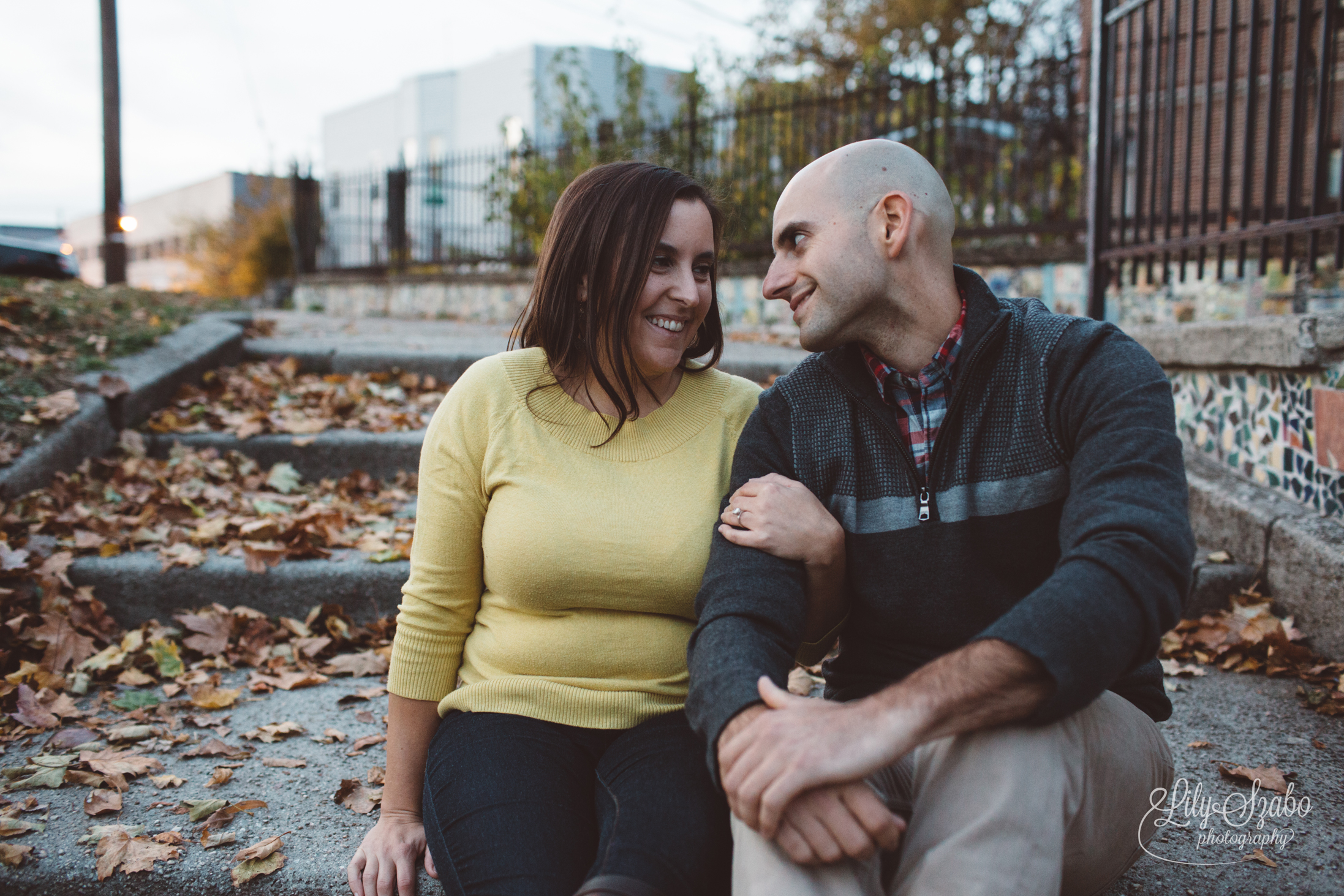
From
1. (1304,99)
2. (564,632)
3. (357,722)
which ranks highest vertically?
(1304,99)

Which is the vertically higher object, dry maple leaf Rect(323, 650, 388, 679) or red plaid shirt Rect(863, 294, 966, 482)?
red plaid shirt Rect(863, 294, 966, 482)

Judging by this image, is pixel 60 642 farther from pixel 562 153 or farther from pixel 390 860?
pixel 562 153

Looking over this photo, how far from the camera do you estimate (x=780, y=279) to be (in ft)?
6.48

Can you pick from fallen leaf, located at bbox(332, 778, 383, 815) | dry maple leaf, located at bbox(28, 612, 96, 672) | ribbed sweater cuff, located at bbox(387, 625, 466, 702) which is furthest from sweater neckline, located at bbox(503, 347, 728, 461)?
dry maple leaf, located at bbox(28, 612, 96, 672)

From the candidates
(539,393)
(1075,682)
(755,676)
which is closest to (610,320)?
(539,393)

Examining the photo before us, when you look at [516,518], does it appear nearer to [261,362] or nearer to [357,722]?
[357,722]

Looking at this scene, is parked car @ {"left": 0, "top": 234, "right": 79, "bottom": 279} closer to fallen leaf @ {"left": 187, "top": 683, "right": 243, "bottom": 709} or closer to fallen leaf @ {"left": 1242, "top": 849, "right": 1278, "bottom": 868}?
fallen leaf @ {"left": 187, "top": 683, "right": 243, "bottom": 709}

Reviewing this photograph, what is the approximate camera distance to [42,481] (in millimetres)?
3518

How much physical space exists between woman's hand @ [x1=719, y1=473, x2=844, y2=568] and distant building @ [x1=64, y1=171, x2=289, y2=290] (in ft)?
64.0

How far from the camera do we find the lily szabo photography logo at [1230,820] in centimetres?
195

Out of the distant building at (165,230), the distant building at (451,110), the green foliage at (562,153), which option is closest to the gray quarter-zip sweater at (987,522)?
the green foliage at (562,153)

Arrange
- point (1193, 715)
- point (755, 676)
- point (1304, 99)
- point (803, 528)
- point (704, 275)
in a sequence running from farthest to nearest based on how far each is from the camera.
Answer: point (1304, 99), point (1193, 715), point (704, 275), point (803, 528), point (755, 676)

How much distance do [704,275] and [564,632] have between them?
2.98 feet

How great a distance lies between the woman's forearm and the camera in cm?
189
